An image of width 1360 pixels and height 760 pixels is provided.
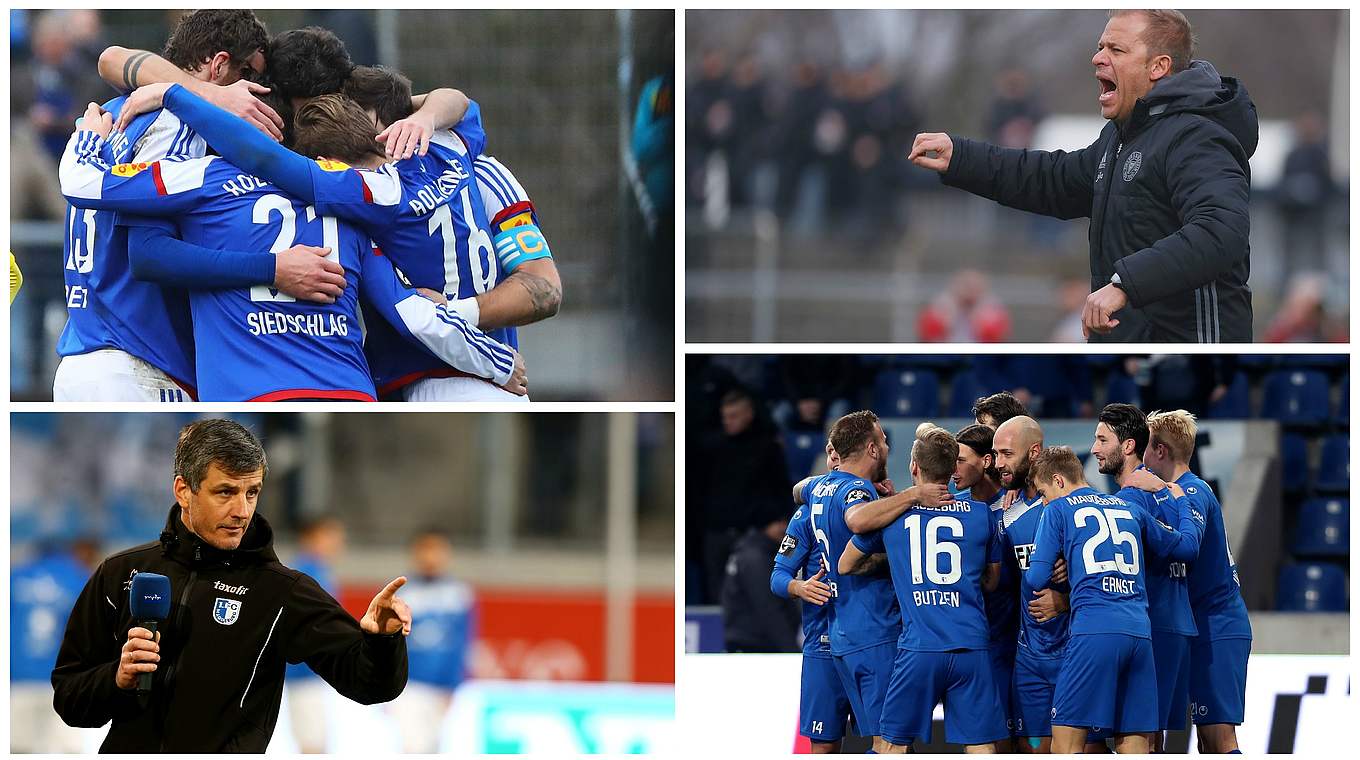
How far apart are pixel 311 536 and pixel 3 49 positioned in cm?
1131

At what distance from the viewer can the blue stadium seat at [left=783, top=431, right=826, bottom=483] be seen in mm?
8102

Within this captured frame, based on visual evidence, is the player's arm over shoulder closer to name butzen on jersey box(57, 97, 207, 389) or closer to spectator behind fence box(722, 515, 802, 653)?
name butzen on jersey box(57, 97, 207, 389)

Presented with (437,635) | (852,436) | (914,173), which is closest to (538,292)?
(852,436)

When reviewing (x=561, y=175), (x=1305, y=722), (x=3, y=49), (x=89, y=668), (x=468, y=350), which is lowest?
(x=1305, y=722)

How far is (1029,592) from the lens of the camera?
19.1 ft

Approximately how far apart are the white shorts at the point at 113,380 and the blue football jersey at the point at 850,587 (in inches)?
87.3

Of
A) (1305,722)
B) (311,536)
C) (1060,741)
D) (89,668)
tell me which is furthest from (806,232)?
(89,668)

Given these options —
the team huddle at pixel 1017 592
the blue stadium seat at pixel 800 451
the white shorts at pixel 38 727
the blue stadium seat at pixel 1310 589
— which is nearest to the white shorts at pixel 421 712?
the white shorts at pixel 38 727

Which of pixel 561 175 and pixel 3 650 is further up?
pixel 561 175

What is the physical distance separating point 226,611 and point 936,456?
2485 millimetres

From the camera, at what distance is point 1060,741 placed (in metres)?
5.79

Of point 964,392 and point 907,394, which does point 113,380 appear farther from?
point 964,392

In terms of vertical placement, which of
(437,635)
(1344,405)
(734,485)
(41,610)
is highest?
(1344,405)

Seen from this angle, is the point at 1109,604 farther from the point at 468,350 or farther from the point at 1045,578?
the point at 468,350
